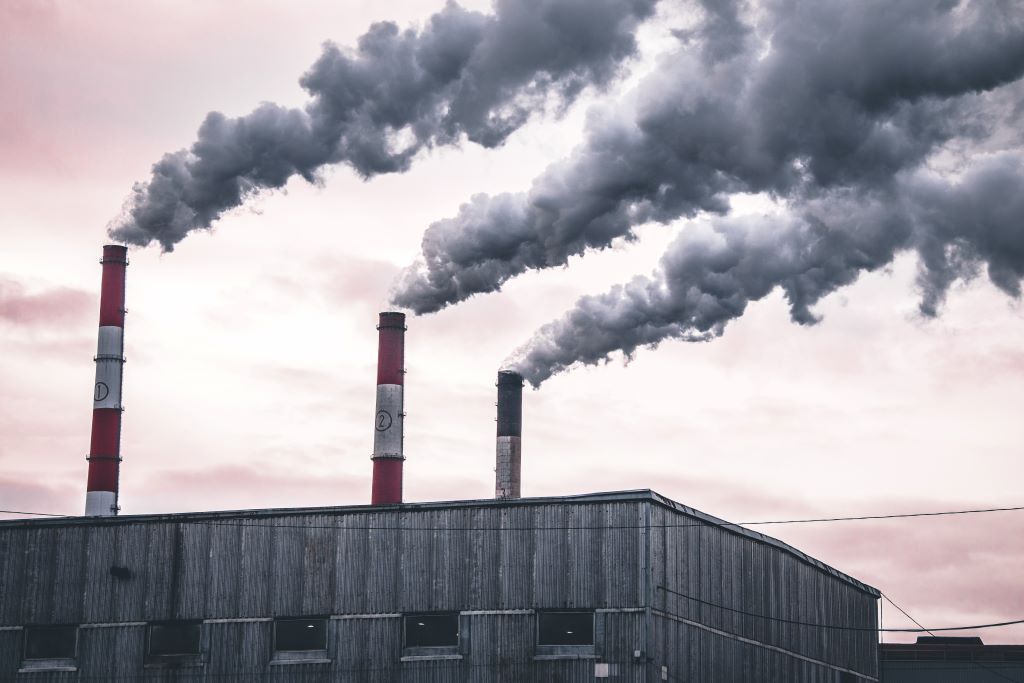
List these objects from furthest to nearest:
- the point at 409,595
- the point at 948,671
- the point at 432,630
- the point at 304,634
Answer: the point at 948,671 → the point at 304,634 → the point at 409,595 → the point at 432,630

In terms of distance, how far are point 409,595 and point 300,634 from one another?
295 centimetres

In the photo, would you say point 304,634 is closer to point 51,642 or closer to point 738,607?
point 51,642

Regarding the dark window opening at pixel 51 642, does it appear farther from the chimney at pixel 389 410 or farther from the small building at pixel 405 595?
the chimney at pixel 389 410

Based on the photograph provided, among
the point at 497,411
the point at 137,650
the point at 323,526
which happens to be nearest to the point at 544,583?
the point at 323,526

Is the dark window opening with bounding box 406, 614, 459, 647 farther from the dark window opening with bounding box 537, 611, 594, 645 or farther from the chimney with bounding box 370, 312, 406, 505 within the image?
the chimney with bounding box 370, 312, 406, 505

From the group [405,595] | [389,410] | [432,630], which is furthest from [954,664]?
[405,595]

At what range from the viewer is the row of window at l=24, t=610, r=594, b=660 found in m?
31.6

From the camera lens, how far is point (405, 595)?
33031 mm

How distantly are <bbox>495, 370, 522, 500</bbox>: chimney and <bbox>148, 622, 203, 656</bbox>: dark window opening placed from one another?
1477cm

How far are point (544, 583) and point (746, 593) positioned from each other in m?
6.18

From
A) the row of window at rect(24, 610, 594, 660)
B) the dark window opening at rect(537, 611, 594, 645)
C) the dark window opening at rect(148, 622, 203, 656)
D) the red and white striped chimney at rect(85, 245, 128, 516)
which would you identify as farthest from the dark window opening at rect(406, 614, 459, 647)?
the red and white striped chimney at rect(85, 245, 128, 516)

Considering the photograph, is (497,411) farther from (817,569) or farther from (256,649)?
(256,649)

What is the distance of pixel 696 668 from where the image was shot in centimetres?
3228

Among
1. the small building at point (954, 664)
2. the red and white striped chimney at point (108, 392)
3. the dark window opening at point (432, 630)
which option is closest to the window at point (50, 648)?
the dark window opening at point (432, 630)
